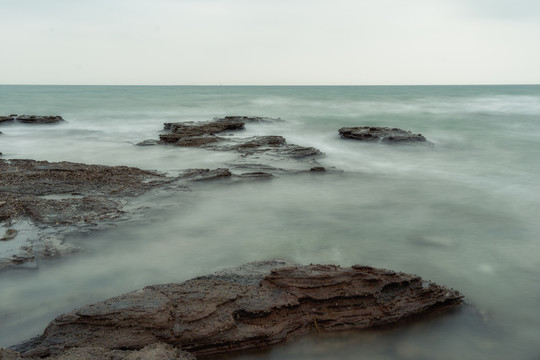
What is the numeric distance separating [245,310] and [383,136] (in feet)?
49.3

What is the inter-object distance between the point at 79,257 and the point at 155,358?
3.23m

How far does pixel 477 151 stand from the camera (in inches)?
641

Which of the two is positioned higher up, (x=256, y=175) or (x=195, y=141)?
(x=195, y=141)

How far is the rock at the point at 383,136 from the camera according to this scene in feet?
57.8

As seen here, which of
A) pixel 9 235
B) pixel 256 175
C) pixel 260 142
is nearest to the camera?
pixel 9 235

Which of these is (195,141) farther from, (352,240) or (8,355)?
(8,355)

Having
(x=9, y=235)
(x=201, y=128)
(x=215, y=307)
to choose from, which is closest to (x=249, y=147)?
(x=201, y=128)

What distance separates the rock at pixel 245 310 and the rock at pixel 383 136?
1322 cm

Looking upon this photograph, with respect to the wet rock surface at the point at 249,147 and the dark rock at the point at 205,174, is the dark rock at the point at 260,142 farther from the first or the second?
the dark rock at the point at 205,174

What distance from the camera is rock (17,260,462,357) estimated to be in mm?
4023

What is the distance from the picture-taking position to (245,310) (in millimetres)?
4383

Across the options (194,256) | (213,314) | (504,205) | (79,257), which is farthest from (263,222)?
(504,205)

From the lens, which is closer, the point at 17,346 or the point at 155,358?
the point at 155,358

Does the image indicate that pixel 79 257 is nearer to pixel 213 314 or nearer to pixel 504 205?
pixel 213 314
